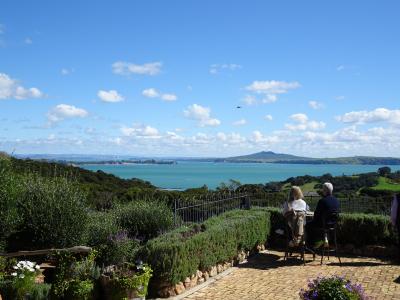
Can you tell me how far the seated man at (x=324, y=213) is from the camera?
10297 mm

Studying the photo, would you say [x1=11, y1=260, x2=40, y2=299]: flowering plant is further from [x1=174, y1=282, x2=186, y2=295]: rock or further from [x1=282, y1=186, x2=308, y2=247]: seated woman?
[x1=282, y1=186, x2=308, y2=247]: seated woman

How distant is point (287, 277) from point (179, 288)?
2.26 metres

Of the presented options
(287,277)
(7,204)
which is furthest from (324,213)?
(7,204)

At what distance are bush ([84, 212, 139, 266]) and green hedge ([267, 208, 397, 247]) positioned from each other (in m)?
5.25

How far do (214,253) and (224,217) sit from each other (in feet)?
7.51

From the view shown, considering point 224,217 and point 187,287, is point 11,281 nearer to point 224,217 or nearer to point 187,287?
point 187,287

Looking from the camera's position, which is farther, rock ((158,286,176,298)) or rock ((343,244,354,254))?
rock ((343,244,354,254))

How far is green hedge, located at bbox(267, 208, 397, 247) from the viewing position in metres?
11.5

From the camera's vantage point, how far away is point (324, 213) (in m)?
10.3

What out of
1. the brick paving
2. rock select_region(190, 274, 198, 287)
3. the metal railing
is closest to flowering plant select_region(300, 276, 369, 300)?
the brick paving

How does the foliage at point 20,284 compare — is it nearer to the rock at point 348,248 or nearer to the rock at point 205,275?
the rock at point 205,275

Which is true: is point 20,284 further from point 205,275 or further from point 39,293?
point 205,275

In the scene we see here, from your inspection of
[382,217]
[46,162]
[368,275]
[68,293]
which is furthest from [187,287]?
[46,162]

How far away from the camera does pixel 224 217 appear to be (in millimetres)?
11453
